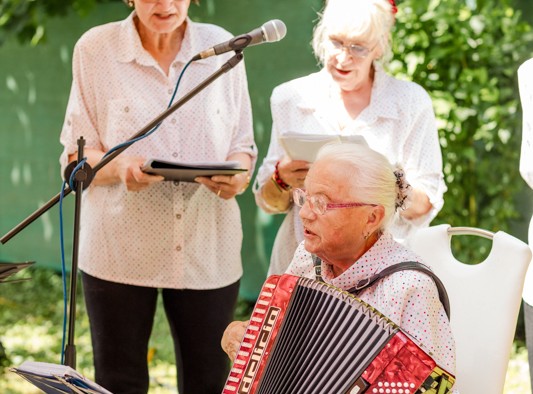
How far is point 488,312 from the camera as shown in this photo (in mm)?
2895

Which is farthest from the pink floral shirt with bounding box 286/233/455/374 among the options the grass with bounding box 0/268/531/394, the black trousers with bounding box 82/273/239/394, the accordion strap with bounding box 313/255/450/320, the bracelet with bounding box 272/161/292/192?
the grass with bounding box 0/268/531/394

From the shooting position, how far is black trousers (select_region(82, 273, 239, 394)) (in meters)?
3.57

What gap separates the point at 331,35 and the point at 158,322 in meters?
3.26

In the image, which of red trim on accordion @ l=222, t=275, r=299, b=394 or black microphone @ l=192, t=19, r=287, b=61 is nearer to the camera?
red trim on accordion @ l=222, t=275, r=299, b=394

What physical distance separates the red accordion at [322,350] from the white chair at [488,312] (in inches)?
25.7

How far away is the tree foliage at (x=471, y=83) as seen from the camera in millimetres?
5504

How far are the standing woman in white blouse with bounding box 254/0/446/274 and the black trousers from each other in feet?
1.08

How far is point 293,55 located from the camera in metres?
5.88

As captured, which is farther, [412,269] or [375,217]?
[375,217]

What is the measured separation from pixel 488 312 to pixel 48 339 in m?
3.82

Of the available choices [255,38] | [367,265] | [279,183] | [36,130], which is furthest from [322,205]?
[36,130]

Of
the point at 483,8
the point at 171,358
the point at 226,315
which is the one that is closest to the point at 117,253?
the point at 226,315

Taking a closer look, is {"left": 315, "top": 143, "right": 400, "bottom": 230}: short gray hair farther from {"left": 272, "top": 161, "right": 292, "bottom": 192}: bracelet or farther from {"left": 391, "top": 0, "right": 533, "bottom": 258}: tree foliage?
{"left": 391, "top": 0, "right": 533, "bottom": 258}: tree foliage

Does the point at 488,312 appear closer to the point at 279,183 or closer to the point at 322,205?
the point at 322,205
